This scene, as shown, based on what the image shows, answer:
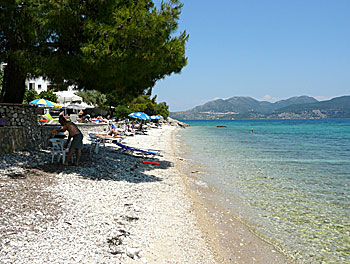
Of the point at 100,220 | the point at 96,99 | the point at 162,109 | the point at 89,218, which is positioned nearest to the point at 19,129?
the point at 89,218

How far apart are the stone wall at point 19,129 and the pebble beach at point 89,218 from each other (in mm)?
460

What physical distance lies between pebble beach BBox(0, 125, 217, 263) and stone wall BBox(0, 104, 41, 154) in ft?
1.51

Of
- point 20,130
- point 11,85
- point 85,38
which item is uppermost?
point 85,38

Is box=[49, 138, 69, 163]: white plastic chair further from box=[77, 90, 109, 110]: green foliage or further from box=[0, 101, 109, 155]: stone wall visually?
box=[77, 90, 109, 110]: green foliage

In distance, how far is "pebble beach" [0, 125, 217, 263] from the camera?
424 cm

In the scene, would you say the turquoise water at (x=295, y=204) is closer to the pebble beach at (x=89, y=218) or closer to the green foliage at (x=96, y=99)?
the pebble beach at (x=89, y=218)

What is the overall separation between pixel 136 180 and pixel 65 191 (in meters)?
2.89

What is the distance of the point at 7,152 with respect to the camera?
9.30m

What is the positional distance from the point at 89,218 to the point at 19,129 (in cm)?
610

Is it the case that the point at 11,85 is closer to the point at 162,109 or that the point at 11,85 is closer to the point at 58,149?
the point at 58,149

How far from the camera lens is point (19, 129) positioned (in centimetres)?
992

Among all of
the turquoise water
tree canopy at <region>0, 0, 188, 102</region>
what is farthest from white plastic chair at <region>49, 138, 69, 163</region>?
the turquoise water

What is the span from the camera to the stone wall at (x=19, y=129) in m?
9.31

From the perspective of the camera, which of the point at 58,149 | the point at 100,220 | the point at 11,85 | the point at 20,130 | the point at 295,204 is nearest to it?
the point at 100,220
